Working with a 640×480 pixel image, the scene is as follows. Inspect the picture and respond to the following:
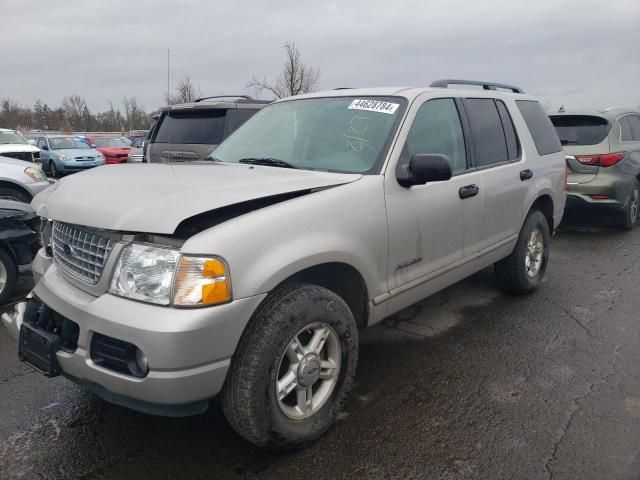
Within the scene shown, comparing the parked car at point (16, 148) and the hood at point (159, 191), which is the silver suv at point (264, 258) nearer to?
the hood at point (159, 191)

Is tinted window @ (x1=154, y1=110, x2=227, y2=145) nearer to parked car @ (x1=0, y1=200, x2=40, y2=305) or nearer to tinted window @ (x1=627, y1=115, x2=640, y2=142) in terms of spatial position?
parked car @ (x1=0, y1=200, x2=40, y2=305)

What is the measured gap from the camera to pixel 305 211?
8.34 feet

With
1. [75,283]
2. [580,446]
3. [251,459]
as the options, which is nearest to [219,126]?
[75,283]

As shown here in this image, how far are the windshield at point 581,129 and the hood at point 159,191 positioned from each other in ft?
19.0

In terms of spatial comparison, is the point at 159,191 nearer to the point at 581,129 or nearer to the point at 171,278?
the point at 171,278

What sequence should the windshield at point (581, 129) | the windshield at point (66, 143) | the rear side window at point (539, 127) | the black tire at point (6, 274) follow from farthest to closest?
the windshield at point (66, 143), the windshield at point (581, 129), the rear side window at point (539, 127), the black tire at point (6, 274)

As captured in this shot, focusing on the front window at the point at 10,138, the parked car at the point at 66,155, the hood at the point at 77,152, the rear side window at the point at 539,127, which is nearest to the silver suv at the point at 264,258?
the rear side window at the point at 539,127

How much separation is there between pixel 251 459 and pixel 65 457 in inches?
37.2

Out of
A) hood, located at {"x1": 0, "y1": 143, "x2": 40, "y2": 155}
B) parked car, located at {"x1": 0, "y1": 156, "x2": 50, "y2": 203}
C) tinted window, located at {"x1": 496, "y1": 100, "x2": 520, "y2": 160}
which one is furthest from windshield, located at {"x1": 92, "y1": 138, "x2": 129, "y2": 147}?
tinted window, located at {"x1": 496, "y1": 100, "x2": 520, "y2": 160}

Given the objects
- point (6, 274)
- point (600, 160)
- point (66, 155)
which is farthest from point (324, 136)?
point (66, 155)

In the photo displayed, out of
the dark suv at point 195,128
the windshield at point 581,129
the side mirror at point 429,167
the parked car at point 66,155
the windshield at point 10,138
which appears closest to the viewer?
the side mirror at point 429,167

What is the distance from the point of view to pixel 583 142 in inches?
290

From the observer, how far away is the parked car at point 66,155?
19281 millimetres

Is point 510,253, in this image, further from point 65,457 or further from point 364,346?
point 65,457
